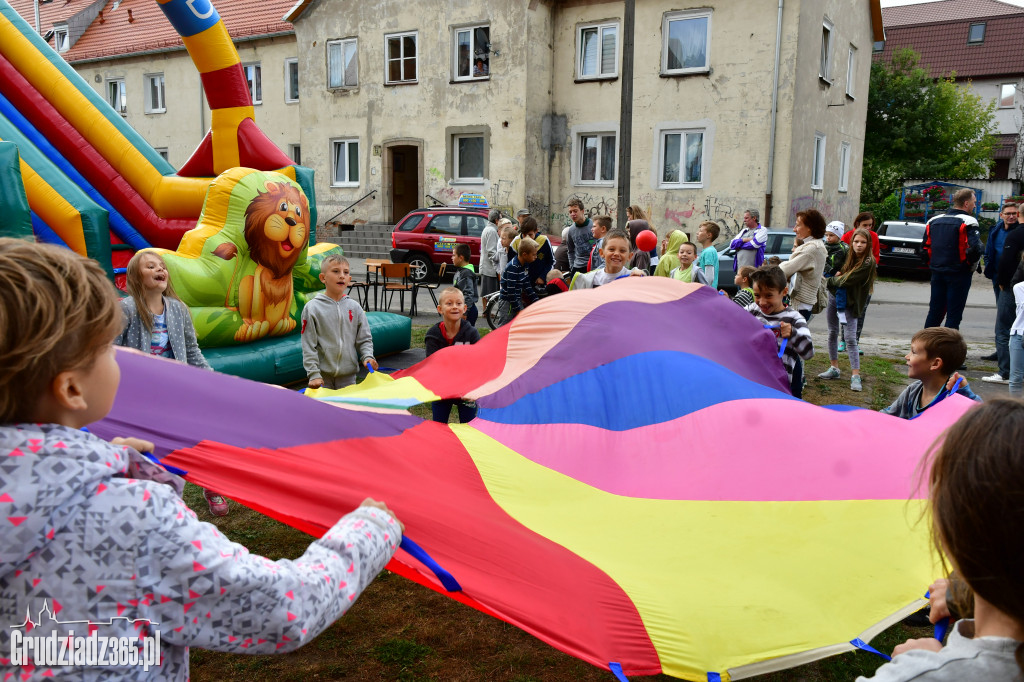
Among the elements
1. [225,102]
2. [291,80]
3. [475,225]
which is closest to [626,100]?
[225,102]

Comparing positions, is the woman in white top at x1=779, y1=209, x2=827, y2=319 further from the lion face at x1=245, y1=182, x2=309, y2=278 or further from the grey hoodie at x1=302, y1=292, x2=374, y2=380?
the lion face at x1=245, y1=182, x2=309, y2=278

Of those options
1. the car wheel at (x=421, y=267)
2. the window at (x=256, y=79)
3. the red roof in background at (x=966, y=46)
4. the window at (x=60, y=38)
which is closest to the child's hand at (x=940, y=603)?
the car wheel at (x=421, y=267)

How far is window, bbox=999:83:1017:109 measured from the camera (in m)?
38.0

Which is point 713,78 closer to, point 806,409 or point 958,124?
point 806,409

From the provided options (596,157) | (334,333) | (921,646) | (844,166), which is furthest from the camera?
(844,166)

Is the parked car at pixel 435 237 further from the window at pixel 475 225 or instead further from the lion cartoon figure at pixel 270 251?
the lion cartoon figure at pixel 270 251

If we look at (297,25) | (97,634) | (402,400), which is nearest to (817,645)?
(97,634)

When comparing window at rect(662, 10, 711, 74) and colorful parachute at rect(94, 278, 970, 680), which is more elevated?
window at rect(662, 10, 711, 74)

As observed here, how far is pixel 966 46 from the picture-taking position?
38.0 metres

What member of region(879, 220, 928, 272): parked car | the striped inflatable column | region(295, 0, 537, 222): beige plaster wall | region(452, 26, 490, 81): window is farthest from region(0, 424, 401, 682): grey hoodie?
region(452, 26, 490, 81): window

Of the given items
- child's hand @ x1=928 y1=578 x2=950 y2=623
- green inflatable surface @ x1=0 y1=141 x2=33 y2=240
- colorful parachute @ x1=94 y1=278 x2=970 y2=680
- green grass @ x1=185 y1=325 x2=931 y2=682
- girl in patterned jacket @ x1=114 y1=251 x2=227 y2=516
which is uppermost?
green inflatable surface @ x1=0 y1=141 x2=33 y2=240

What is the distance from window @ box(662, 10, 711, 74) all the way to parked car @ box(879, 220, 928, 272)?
6.28 metres

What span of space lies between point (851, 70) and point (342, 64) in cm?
1458

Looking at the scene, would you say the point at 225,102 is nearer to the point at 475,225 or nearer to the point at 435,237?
the point at 435,237
